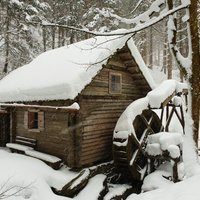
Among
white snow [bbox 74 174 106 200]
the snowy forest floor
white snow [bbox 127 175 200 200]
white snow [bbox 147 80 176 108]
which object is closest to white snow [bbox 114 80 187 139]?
white snow [bbox 147 80 176 108]

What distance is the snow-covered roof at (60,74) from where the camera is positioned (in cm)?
936

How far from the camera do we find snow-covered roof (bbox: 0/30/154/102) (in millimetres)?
9359

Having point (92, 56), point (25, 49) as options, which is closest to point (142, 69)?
point (92, 56)

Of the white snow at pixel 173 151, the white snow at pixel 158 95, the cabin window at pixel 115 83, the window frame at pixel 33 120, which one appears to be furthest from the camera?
the cabin window at pixel 115 83

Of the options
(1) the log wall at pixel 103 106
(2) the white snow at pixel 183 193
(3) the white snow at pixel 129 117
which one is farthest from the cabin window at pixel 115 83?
(2) the white snow at pixel 183 193

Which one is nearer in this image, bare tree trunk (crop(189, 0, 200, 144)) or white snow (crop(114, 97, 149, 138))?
bare tree trunk (crop(189, 0, 200, 144))

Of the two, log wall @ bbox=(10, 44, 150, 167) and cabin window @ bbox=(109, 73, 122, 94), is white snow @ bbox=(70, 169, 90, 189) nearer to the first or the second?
log wall @ bbox=(10, 44, 150, 167)

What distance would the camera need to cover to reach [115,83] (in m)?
12.1

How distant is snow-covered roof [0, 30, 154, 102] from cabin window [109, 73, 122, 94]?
1.08 metres

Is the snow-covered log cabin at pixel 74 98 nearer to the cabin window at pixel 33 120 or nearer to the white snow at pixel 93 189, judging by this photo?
the cabin window at pixel 33 120

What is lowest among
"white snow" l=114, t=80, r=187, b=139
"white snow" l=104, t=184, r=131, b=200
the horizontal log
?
"white snow" l=104, t=184, r=131, b=200

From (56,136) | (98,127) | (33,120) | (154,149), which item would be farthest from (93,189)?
(33,120)

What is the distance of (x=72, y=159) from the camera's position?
9.59 m

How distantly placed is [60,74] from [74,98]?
65.5 inches
